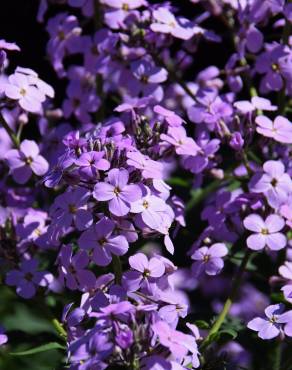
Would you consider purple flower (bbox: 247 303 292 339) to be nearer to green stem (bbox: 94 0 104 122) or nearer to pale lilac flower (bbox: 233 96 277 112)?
pale lilac flower (bbox: 233 96 277 112)

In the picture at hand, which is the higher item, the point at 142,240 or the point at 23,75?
the point at 23,75

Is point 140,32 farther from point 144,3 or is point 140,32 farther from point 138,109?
point 138,109

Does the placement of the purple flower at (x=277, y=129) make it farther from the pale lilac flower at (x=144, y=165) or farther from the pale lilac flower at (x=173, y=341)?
the pale lilac flower at (x=173, y=341)

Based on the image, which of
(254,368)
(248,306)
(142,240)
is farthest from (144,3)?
(248,306)

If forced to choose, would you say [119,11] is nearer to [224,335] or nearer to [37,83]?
[37,83]

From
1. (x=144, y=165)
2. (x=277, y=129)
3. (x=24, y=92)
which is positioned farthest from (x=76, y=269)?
(x=277, y=129)

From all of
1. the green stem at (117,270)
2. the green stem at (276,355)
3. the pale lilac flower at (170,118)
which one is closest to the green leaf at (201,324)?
the green stem at (117,270)
